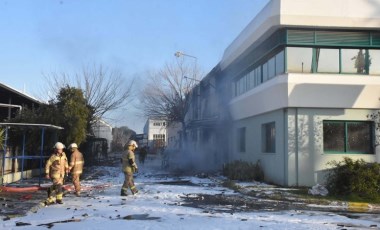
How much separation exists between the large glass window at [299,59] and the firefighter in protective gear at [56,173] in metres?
9.40

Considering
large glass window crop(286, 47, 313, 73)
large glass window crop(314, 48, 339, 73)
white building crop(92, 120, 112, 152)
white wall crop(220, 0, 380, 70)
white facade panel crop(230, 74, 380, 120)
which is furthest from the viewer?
white building crop(92, 120, 112, 152)

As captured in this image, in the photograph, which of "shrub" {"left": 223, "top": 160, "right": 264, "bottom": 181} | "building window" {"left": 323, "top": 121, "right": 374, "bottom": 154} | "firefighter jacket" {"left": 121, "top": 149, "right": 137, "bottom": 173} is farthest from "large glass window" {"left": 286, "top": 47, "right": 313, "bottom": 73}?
"firefighter jacket" {"left": 121, "top": 149, "right": 137, "bottom": 173}

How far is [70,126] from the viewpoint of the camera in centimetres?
2077

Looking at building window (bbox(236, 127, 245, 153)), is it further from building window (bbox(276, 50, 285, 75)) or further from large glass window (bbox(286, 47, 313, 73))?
large glass window (bbox(286, 47, 313, 73))

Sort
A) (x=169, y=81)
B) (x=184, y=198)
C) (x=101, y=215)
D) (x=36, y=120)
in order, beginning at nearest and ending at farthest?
(x=101, y=215)
(x=184, y=198)
(x=36, y=120)
(x=169, y=81)

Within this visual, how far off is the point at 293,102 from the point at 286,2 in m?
3.72

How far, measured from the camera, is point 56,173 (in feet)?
41.3

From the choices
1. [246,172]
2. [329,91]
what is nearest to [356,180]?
[329,91]

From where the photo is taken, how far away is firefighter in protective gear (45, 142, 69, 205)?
12.5 m

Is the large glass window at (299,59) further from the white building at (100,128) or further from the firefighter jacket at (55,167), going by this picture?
the white building at (100,128)

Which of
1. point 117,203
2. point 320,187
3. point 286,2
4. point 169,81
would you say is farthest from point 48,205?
point 169,81

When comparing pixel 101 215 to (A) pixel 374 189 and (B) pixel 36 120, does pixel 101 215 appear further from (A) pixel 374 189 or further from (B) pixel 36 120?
(B) pixel 36 120

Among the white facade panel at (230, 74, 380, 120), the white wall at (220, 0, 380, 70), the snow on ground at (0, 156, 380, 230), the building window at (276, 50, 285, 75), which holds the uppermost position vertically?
the white wall at (220, 0, 380, 70)

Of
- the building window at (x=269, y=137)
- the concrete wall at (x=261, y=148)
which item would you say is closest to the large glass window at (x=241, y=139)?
the concrete wall at (x=261, y=148)
